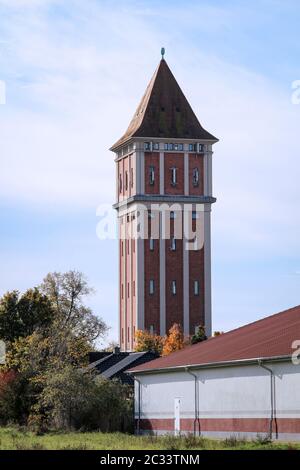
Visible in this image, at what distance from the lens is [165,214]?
130375 millimetres

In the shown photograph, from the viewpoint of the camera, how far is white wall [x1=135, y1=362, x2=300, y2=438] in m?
47.4

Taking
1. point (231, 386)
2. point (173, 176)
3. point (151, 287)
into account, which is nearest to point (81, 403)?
point (231, 386)

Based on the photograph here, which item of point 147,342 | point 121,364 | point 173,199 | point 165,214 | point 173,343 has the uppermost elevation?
point 173,199

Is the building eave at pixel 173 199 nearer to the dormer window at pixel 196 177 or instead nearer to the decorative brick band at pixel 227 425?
the dormer window at pixel 196 177

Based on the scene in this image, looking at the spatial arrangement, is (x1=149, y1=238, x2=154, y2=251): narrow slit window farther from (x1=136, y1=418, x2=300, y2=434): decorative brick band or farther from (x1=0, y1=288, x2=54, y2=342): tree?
(x1=136, y1=418, x2=300, y2=434): decorative brick band

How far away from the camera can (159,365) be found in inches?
2398

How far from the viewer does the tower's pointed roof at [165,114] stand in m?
132

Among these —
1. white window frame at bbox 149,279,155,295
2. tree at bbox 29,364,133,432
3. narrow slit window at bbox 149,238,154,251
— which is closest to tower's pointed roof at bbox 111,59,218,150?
narrow slit window at bbox 149,238,154,251

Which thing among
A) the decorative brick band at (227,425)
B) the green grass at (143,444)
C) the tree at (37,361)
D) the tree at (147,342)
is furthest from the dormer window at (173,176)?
the green grass at (143,444)

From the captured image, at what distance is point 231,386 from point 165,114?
83384 millimetres

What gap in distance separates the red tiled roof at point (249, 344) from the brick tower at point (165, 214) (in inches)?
2601

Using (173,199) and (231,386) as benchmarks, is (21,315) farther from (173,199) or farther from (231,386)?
(173,199)

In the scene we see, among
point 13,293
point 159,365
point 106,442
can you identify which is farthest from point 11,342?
point 106,442
